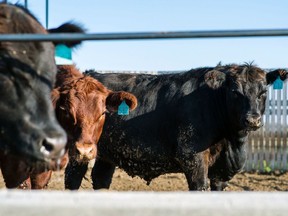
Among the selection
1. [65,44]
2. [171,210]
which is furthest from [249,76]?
[171,210]

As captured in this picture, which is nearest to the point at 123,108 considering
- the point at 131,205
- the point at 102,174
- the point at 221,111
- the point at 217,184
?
the point at 221,111

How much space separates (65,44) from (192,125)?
291 centimetres

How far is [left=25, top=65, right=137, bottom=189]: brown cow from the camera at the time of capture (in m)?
6.00

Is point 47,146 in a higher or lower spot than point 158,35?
lower

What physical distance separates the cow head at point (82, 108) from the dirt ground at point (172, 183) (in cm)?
390

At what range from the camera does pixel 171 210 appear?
6.26ft

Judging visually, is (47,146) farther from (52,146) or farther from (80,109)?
(80,109)

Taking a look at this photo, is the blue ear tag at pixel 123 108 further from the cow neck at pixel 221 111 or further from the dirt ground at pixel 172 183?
the dirt ground at pixel 172 183

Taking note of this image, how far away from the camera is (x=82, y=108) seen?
6355mm

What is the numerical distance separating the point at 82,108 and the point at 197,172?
179 centimetres

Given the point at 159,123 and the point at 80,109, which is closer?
the point at 80,109

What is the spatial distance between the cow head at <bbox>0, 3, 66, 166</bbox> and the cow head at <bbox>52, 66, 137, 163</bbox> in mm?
2344

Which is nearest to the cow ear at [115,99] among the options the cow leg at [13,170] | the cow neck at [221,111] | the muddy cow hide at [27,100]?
the cow neck at [221,111]

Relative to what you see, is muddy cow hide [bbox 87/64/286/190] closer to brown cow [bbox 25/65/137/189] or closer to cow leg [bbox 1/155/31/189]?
brown cow [bbox 25/65/137/189]
